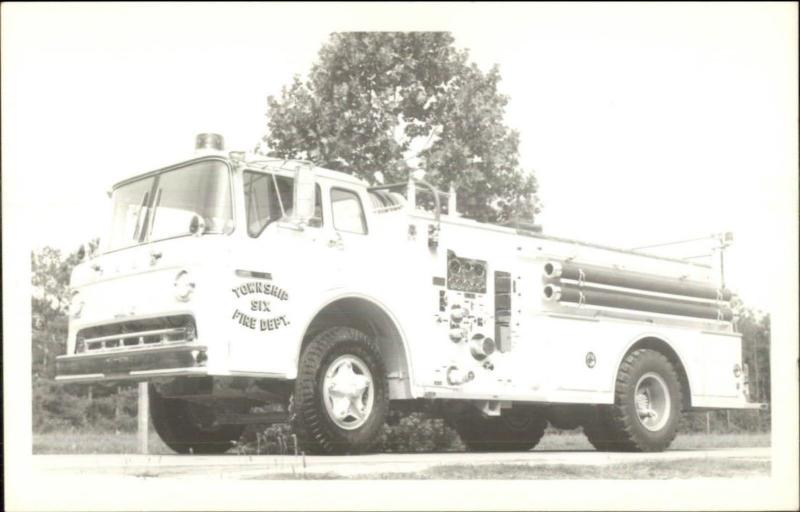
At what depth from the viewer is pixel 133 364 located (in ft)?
29.2

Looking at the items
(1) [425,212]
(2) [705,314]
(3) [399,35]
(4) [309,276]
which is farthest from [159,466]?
(2) [705,314]

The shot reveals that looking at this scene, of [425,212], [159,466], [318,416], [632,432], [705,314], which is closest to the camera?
[159,466]

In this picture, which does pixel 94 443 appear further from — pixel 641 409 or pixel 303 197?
pixel 641 409

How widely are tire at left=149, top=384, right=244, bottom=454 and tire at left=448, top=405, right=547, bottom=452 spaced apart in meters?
3.52

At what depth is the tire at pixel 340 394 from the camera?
356 inches

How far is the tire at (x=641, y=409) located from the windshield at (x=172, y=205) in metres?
5.13

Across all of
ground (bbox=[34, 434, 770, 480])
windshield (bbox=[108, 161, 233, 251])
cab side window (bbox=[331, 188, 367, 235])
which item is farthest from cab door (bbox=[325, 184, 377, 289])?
ground (bbox=[34, 434, 770, 480])

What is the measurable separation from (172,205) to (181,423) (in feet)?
7.31

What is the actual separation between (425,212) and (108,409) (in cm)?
377

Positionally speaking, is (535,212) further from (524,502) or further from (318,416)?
(524,502)

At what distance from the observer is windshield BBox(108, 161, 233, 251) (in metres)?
9.18

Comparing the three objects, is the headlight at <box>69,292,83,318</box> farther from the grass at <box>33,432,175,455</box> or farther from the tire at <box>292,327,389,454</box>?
the tire at <box>292,327,389,454</box>

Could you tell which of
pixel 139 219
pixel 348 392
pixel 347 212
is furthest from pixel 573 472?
pixel 139 219

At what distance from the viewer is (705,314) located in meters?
13.1
